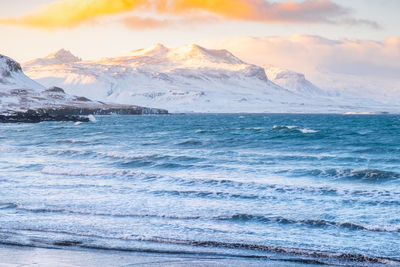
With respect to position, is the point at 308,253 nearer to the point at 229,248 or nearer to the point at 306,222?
the point at 229,248

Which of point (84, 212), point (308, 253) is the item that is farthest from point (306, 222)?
point (84, 212)

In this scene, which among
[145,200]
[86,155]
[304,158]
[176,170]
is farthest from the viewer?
[86,155]

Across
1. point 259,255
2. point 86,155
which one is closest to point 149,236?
point 259,255

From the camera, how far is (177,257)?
16234mm

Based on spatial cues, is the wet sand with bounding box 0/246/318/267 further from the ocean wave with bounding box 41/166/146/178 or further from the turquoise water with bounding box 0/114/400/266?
the ocean wave with bounding box 41/166/146/178

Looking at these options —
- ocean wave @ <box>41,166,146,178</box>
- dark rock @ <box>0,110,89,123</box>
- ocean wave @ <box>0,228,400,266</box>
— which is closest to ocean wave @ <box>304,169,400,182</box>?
ocean wave @ <box>41,166,146,178</box>

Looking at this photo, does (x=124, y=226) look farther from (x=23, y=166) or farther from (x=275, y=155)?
(x=275, y=155)

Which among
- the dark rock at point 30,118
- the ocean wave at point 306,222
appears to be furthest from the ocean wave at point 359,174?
the dark rock at point 30,118

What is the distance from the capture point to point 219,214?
21984mm

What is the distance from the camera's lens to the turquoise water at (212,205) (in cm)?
1758

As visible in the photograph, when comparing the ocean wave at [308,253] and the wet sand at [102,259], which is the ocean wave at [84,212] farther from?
the wet sand at [102,259]

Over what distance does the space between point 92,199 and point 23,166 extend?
49.6 ft

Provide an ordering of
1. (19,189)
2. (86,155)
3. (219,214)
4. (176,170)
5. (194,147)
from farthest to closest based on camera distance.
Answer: (194,147) < (86,155) < (176,170) < (19,189) < (219,214)

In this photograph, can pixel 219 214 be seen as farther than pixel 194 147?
No
